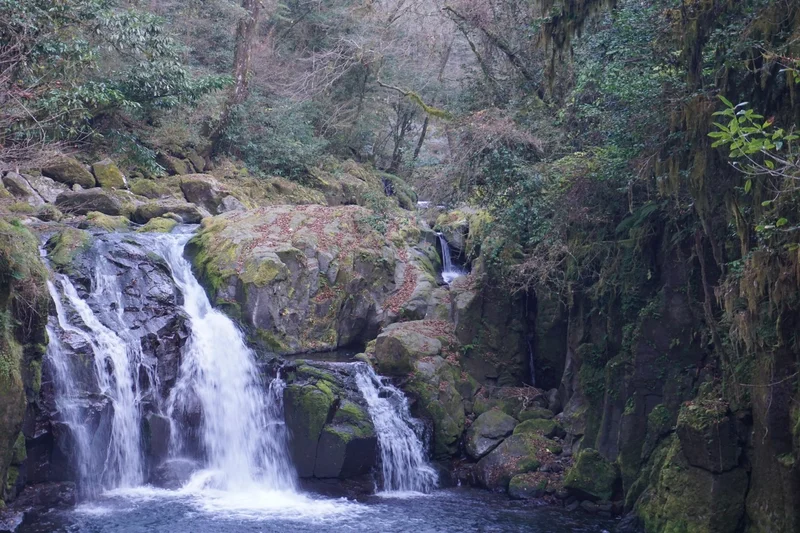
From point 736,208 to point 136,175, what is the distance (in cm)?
1748

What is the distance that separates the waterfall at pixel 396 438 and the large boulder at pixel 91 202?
8163 mm

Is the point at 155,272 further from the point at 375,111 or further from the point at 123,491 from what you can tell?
the point at 375,111

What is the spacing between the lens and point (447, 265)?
21688 millimetres

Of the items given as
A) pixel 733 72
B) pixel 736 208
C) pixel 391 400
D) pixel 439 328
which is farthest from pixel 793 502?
pixel 439 328

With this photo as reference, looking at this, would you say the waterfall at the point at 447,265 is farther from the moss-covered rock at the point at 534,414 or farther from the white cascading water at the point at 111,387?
the white cascading water at the point at 111,387

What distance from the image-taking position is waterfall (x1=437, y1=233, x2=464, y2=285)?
69.7 feet

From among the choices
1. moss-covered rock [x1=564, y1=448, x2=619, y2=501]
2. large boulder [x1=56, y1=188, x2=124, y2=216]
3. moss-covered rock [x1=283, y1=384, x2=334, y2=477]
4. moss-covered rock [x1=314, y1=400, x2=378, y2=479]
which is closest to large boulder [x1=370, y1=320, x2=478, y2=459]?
moss-covered rock [x1=314, y1=400, x2=378, y2=479]

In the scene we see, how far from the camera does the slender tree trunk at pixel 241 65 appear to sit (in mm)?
24766

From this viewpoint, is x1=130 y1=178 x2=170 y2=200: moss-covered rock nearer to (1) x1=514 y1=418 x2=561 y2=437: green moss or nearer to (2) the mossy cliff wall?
(2) the mossy cliff wall

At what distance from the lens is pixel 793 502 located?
8.36m

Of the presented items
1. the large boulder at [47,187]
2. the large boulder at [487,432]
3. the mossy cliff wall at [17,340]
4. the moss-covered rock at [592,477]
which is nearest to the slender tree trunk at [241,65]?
the large boulder at [47,187]

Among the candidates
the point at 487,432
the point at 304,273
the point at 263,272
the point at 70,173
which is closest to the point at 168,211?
the point at 70,173

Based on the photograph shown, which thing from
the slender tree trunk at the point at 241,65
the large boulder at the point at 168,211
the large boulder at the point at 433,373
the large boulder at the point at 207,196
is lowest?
the large boulder at the point at 433,373

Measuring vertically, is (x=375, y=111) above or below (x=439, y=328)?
above
